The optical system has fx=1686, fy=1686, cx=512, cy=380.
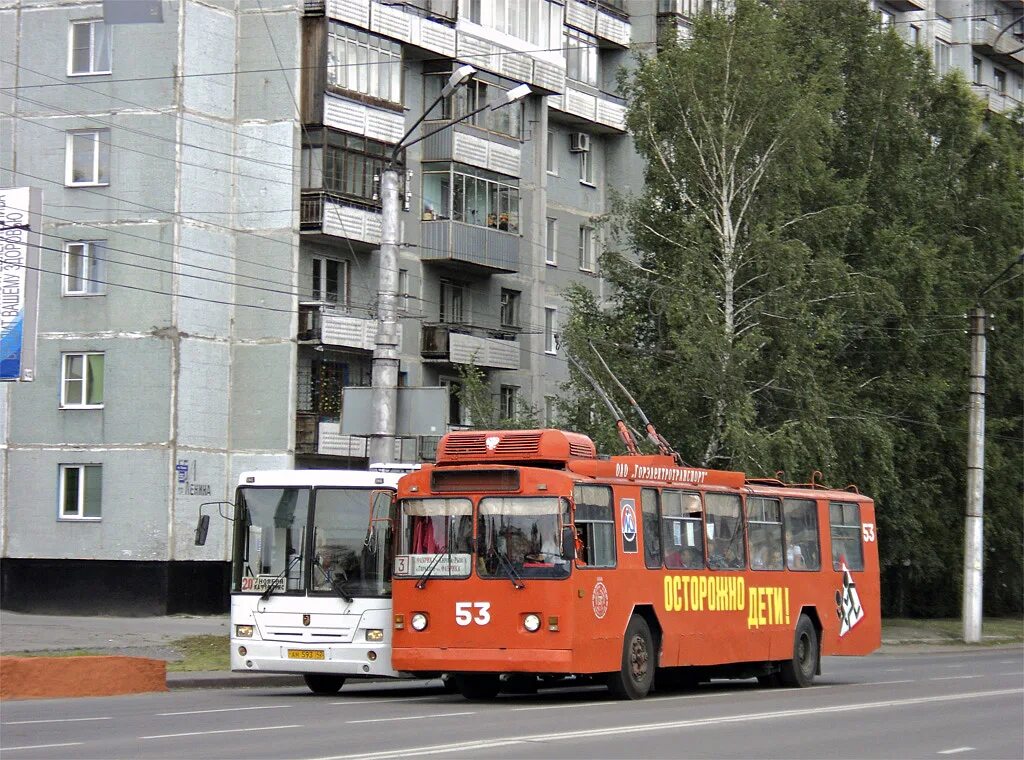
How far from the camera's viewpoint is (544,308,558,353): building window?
49344mm

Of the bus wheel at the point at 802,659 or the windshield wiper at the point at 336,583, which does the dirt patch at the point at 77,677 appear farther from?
the bus wheel at the point at 802,659

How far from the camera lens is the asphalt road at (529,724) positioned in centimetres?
1220

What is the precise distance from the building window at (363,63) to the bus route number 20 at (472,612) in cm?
2392

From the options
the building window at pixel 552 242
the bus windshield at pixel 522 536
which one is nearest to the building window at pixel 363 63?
the building window at pixel 552 242

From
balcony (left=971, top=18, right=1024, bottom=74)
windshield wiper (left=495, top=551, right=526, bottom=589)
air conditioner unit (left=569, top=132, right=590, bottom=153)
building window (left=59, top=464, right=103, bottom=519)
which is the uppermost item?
balcony (left=971, top=18, right=1024, bottom=74)

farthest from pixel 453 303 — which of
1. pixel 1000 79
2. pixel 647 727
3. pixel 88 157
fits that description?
pixel 1000 79

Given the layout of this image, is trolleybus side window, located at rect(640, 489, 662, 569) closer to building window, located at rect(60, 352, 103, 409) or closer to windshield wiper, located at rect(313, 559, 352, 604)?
windshield wiper, located at rect(313, 559, 352, 604)

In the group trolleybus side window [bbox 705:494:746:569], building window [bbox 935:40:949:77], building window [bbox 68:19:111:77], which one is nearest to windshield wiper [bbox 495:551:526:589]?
trolleybus side window [bbox 705:494:746:569]

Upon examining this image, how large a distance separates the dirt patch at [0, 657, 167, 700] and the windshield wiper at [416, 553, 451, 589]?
11.6 feet

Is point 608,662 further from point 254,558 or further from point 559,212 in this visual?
point 559,212

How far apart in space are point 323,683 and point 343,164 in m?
21.7

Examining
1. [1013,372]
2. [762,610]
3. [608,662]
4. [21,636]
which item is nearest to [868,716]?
[608,662]

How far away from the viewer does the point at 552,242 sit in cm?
4997

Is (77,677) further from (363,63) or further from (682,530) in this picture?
(363,63)
